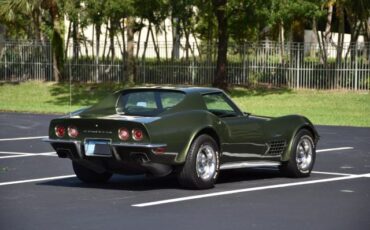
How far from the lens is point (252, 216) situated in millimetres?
9508

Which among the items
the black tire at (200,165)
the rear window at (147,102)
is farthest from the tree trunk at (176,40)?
the black tire at (200,165)

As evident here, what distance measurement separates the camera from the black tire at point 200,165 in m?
11.4

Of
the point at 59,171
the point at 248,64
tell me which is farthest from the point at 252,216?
the point at 248,64

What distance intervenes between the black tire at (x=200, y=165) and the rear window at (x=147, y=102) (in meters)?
0.66

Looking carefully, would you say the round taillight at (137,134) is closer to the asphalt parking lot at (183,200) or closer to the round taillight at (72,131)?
the asphalt parking lot at (183,200)

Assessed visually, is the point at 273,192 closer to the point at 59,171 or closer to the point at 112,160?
the point at 112,160

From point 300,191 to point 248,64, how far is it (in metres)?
24.6

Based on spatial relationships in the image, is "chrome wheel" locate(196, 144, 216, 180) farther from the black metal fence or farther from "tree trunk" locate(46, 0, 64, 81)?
"tree trunk" locate(46, 0, 64, 81)

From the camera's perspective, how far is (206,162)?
11688 mm

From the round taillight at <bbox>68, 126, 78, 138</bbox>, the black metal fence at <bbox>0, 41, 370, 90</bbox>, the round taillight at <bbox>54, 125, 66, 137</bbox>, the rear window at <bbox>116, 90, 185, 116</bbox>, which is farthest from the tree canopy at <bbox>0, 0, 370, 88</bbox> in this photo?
the round taillight at <bbox>68, 126, 78, 138</bbox>

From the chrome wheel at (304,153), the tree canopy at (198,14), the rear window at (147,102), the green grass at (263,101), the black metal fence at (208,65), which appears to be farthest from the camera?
the black metal fence at (208,65)

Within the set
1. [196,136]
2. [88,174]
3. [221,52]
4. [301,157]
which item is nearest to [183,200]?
[196,136]

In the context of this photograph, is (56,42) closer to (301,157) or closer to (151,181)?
(301,157)

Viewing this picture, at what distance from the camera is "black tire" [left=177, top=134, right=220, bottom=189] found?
11398 mm
